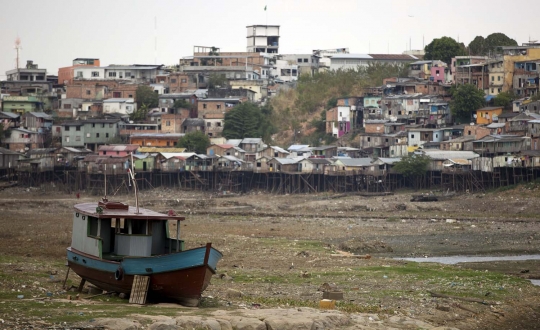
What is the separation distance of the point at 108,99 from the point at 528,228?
61420mm

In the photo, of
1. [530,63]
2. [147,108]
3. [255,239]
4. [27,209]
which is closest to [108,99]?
[147,108]

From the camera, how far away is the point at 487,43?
381 ft

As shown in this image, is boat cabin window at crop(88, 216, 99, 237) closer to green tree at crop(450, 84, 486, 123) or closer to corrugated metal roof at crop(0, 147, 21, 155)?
corrugated metal roof at crop(0, 147, 21, 155)

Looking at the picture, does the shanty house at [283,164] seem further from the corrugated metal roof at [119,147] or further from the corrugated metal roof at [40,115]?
the corrugated metal roof at [40,115]

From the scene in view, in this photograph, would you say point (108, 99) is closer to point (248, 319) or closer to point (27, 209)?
point (27, 209)

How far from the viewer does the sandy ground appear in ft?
93.7

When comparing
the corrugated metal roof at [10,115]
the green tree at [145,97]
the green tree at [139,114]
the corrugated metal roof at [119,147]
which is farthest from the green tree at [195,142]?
the corrugated metal roof at [10,115]

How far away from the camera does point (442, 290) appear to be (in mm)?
30672

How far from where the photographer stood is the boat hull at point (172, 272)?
25.6 meters

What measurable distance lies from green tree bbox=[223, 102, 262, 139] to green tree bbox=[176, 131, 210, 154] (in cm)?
500

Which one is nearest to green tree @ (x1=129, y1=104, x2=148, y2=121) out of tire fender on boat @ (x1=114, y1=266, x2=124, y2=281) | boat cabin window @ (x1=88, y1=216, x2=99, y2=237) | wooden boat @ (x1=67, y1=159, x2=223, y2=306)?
wooden boat @ (x1=67, y1=159, x2=223, y2=306)

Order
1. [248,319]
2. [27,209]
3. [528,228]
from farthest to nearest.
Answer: [27,209], [528,228], [248,319]

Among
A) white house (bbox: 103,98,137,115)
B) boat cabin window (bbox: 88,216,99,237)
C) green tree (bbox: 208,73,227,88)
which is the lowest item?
boat cabin window (bbox: 88,216,99,237)

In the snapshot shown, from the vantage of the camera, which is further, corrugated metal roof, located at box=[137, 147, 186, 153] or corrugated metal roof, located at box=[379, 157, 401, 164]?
corrugated metal roof, located at box=[137, 147, 186, 153]
